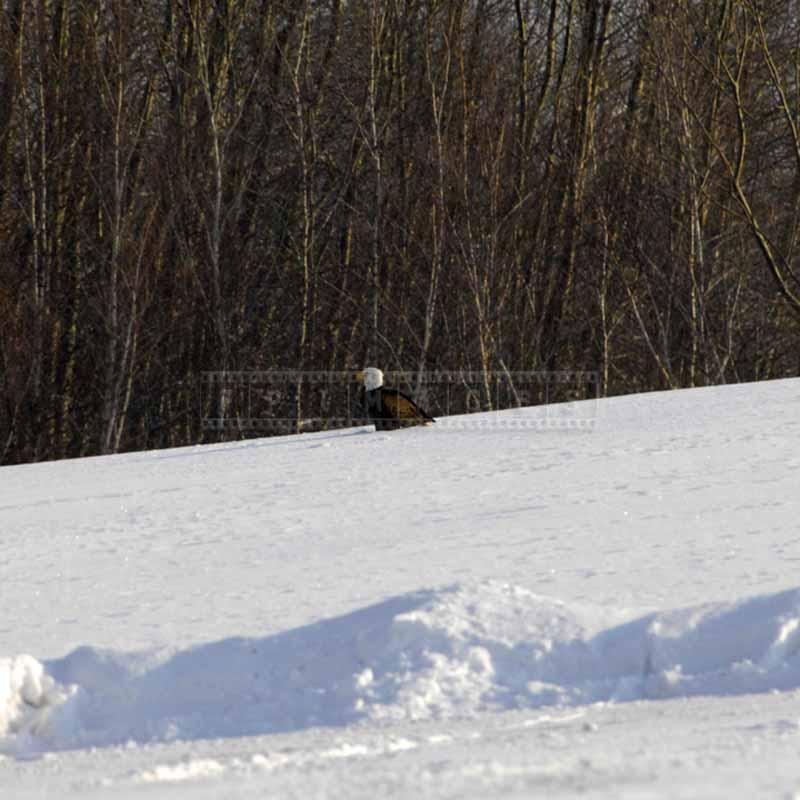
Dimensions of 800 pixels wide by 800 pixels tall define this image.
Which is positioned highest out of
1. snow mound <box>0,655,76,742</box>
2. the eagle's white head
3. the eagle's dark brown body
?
the eagle's white head

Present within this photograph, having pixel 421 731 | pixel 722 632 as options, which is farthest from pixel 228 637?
pixel 722 632

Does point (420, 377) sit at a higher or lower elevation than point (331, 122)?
lower

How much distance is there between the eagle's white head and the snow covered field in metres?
1.16

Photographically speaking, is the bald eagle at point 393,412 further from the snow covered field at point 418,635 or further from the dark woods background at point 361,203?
the dark woods background at point 361,203

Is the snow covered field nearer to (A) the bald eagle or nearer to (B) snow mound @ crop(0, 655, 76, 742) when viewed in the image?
(B) snow mound @ crop(0, 655, 76, 742)

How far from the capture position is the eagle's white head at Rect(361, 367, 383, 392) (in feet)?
34.8

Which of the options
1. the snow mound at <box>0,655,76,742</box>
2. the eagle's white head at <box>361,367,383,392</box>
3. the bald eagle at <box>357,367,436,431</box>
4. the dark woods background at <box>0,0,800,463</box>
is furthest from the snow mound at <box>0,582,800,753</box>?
the dark woods background at <box>0,0,800,463</box>

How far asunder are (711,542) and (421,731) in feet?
9.11

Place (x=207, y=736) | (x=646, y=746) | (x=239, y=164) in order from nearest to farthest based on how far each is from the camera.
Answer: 1. (x=646, y=746)
2. (x=207, y=736)
3. (x=239, y=164)

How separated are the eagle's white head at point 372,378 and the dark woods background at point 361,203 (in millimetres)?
7881

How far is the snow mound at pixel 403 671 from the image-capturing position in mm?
4891

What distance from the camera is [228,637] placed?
5488 millimetres

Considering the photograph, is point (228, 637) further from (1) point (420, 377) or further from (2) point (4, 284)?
(2) point (4, 284)

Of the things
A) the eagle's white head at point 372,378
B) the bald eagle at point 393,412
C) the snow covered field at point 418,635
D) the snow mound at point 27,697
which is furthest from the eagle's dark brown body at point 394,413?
the snow mound at point 27,697
